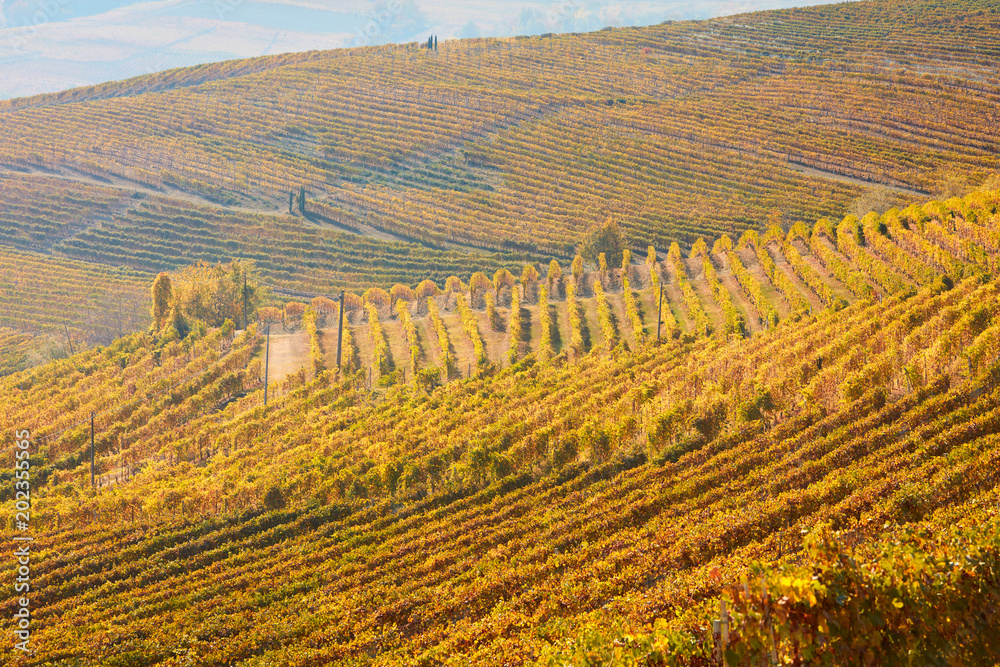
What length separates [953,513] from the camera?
562 inches

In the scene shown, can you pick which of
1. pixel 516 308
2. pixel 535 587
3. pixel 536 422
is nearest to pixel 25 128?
pixel 516 308

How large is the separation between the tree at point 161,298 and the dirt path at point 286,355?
9.12 m

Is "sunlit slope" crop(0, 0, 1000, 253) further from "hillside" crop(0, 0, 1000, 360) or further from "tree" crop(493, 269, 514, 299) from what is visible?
"tree" crop(493, 269, 514, 299)

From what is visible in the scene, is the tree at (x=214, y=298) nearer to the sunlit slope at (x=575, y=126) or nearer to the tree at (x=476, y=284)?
the tree at (x=476, y=284)

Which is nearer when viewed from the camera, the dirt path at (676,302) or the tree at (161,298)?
the dirt path at (676,302)

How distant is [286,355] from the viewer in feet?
149

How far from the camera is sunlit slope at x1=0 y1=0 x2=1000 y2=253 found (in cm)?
8650

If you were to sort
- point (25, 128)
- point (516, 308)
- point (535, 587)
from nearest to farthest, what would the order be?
point (535, 587) → point (516, 308) → point (25, 128)

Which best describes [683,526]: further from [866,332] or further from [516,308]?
[516,308]

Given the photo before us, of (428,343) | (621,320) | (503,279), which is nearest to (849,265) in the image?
(621,320)

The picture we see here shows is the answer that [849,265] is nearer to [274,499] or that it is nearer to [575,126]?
[274,499]

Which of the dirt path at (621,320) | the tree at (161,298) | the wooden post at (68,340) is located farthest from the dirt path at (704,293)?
the wooden post at (68,340)

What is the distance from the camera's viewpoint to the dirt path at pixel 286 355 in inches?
1667

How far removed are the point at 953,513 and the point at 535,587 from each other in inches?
320
